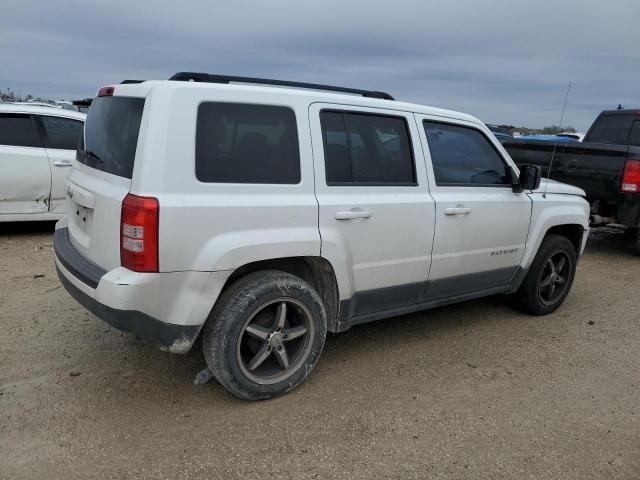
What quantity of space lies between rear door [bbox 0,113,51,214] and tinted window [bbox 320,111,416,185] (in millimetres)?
4679

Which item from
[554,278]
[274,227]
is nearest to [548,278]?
[554,278]

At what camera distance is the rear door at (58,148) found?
6.62 meters

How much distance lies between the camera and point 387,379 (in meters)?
3.61

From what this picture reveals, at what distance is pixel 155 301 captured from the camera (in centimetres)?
278

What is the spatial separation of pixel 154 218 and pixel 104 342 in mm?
1715

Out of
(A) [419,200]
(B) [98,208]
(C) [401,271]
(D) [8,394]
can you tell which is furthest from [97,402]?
(A) [419,200]

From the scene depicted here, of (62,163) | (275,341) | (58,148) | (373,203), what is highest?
(373,203)

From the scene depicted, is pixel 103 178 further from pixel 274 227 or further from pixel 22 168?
pixel 22 168

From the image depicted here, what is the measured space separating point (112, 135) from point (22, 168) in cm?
408

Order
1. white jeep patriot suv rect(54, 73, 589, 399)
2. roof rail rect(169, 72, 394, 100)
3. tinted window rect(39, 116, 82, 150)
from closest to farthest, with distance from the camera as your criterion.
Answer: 1. white jeep patriot suv rect(54, 73, 589, 399)
2. roof rail rect(169, 72, 394, 100)
3. tinted window rect(39, 116, 82, 150)

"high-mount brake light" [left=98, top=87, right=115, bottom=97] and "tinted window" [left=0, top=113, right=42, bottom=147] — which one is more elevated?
"high-mount brake light" [left=98, top=87, right=115, bottom=97]

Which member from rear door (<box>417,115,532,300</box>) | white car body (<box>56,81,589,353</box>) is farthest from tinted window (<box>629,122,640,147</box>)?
white car body (<box>56,81,589,353</box>)

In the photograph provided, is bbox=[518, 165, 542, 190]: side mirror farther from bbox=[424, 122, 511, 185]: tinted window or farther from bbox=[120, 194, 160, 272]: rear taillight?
bbox=[120, 194, 160, 272]: rear taillight

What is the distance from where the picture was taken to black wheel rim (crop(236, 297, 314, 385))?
3.16 metres
